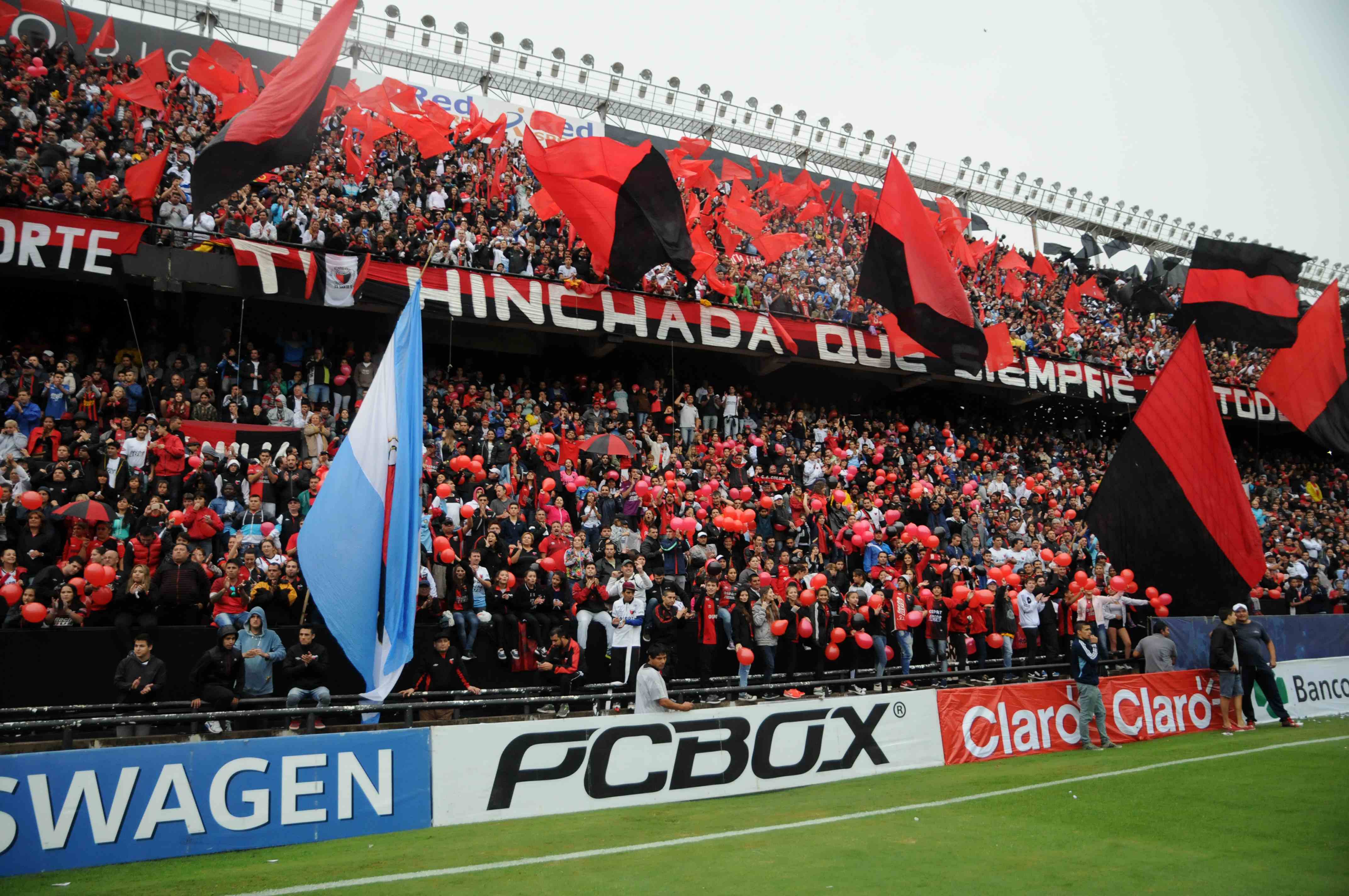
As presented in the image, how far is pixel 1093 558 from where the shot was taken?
69.3 ft

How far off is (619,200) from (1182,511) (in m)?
10.6

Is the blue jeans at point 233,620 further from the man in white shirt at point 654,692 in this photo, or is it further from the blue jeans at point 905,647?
the blue jeans at point 905,647

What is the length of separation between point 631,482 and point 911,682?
5907 mm

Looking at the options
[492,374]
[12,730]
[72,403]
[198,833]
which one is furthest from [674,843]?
[492,374]

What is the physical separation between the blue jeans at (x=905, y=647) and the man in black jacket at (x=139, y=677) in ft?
35.0

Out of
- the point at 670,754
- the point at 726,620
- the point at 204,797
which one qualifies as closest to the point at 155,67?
the point at 726,620

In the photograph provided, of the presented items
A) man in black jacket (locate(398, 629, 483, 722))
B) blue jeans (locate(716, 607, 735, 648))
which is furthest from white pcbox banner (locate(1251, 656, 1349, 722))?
man in black jacket (locate(398, 629, 483, 722))

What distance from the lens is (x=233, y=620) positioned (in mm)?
11484

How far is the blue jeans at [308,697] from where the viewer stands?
10.5 meters

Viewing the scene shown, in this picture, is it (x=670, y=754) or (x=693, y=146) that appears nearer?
(x=670, y=754)

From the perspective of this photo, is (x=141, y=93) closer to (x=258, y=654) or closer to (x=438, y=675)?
(x=258, y=654)

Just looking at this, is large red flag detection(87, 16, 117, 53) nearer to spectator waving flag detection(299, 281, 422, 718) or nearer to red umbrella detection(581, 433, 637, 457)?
red umbrella detection(581, 433, 637, 457)

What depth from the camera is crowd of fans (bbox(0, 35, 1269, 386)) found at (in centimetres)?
1800

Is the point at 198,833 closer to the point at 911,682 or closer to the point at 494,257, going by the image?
the point at 911,682
